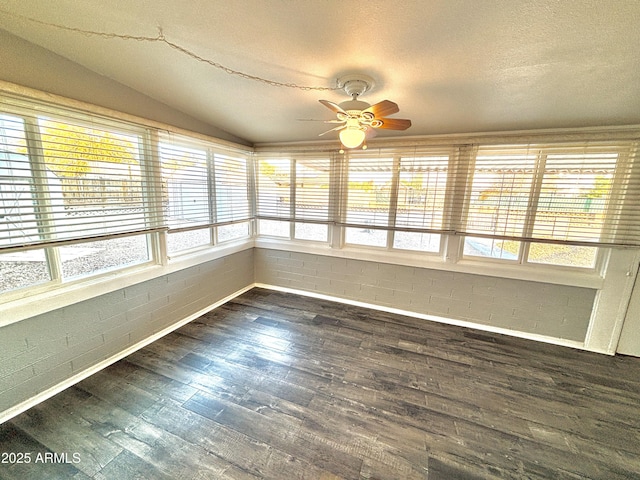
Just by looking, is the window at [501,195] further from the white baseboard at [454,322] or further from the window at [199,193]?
the window at [199,193]

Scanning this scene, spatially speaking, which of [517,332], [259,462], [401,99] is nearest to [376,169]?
[401,99]

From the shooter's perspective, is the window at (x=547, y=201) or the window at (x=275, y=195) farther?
the window at (x=275, y=195)

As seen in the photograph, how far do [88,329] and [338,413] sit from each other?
209 cm

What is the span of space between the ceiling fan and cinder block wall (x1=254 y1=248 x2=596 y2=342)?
1.96 meters

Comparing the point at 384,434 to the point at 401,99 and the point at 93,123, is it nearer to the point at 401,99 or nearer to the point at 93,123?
the point at 401,99

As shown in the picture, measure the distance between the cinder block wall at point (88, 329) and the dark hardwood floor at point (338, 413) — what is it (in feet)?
0.53

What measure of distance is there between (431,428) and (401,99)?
247cm

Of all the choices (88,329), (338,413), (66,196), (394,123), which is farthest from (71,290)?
(394,123)

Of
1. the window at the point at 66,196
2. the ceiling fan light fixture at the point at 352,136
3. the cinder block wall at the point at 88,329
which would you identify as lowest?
the cinder block wall at the point at 88,329

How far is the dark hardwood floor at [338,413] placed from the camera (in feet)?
4.71

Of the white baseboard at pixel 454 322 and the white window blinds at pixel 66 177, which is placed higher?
the white window blinds at pixel 66 177

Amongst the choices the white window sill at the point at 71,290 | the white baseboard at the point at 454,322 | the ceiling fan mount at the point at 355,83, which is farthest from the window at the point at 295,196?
the ceiling fan mount at the point at 355,83

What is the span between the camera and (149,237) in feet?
8.20

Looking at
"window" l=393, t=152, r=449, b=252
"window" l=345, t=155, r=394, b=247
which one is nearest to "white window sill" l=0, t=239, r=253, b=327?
"window" l=345, t=155, r=394, b=247
